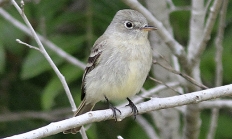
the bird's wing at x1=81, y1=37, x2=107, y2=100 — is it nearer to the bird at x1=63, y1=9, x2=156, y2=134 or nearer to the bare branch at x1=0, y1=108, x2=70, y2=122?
the bird at x1=63, y1=9, x2=156, y2=134

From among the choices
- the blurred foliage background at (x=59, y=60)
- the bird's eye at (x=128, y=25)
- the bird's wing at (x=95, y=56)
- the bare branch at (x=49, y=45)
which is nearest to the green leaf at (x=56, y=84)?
the blurred foliage background at (x=59, y=60)

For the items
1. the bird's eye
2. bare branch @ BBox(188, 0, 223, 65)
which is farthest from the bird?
bare branch @ BBox(188, 0, 223, 65)

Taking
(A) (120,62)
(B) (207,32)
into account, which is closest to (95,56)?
(A) (120,62)

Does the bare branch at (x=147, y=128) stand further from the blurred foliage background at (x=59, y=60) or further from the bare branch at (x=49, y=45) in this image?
the bare branch at (x=49, y=45)

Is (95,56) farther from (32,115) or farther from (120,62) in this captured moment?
(32,115)

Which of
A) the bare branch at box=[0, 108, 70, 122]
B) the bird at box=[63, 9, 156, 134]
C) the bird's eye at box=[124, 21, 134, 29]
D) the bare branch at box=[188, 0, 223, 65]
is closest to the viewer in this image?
the bare branch at box=[188, 0, 223, 65]

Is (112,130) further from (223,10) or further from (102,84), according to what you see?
(223,10)
